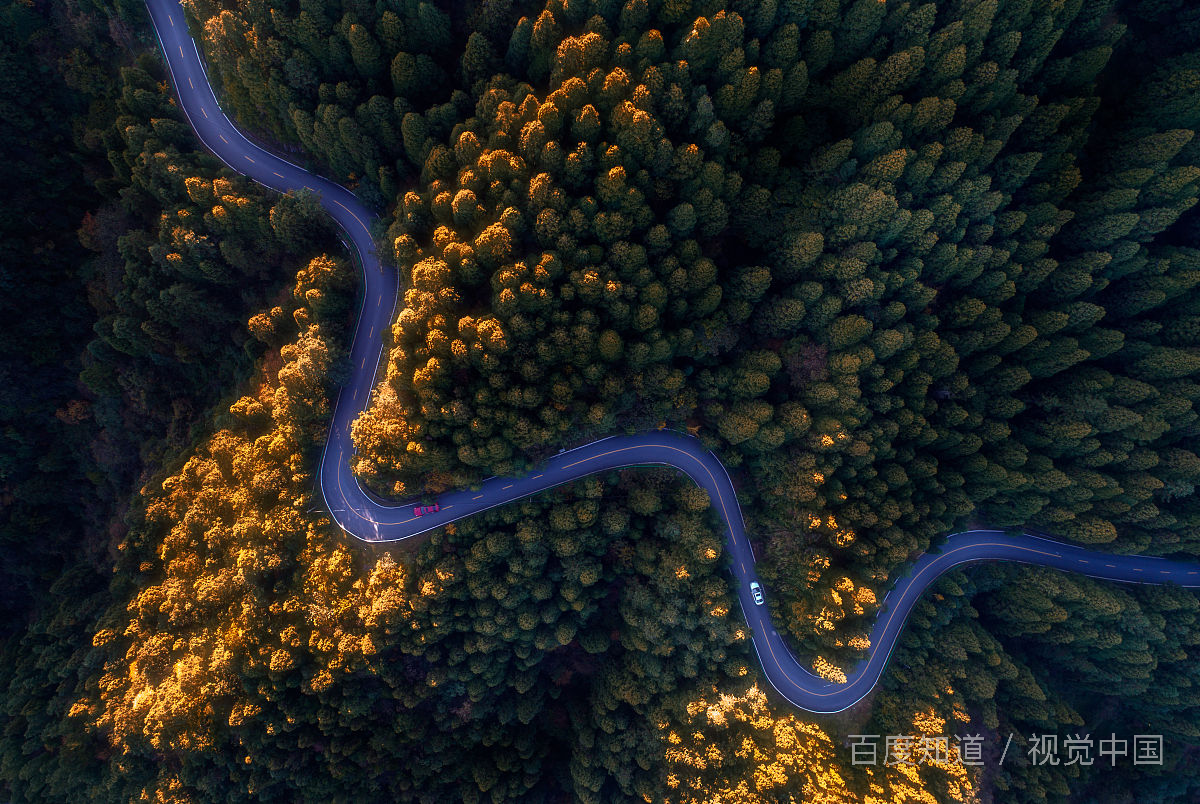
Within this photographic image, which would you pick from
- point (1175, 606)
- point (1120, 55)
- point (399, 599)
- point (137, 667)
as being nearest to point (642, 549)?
point (399, 599)

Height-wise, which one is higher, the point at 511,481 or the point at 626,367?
the point at 626,367

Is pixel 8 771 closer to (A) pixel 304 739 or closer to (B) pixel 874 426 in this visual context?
(A) pixel 304 739

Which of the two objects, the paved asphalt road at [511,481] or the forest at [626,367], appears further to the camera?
the paved asphalt road at [511,481]

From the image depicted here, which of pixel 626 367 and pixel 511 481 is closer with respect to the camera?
pixel 626 367

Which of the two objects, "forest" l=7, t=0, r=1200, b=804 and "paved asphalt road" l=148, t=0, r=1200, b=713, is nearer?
"forest" l=7, t=0, r=1200, b=804
